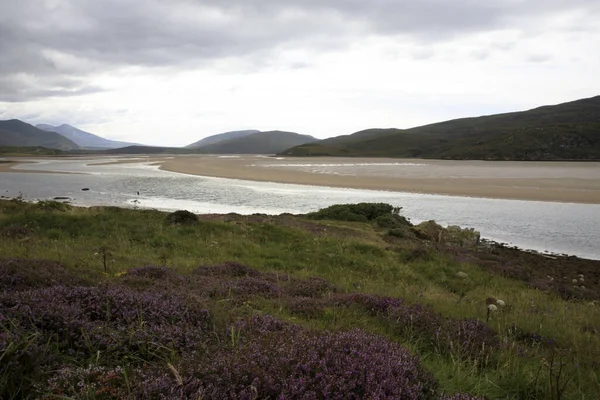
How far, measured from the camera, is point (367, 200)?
3575cm

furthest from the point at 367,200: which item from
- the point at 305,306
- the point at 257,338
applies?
the point at 257,338

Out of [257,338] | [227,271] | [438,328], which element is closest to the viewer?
[257,338]

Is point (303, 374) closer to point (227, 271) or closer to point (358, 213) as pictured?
point (227, 271)


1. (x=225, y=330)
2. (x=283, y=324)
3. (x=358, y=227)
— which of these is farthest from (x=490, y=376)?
(x=358, y=227)

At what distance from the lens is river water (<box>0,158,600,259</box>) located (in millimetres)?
23547

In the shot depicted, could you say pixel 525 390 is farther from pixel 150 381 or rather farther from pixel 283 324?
pixel 150 381

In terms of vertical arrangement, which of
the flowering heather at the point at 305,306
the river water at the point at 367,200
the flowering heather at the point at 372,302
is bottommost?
the river water at the point at 367,200

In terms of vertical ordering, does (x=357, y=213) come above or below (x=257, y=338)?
below

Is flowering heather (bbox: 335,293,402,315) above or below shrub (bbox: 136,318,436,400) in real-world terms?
below

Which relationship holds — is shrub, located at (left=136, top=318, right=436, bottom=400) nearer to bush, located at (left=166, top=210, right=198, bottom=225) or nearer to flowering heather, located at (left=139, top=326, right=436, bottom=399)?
flowering heather, located at (left=139, top=326, right=436, bottom=399)

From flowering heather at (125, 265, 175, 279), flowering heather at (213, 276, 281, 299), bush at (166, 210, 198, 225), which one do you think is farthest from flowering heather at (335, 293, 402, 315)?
bush at (166, 210, 198, 225)

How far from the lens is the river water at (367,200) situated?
23547 mm

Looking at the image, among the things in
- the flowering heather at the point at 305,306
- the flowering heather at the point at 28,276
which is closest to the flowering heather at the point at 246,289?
the flowering heather at the point at 305,306

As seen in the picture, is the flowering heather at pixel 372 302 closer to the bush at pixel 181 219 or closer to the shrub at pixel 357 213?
the bush at pixel 181 219
